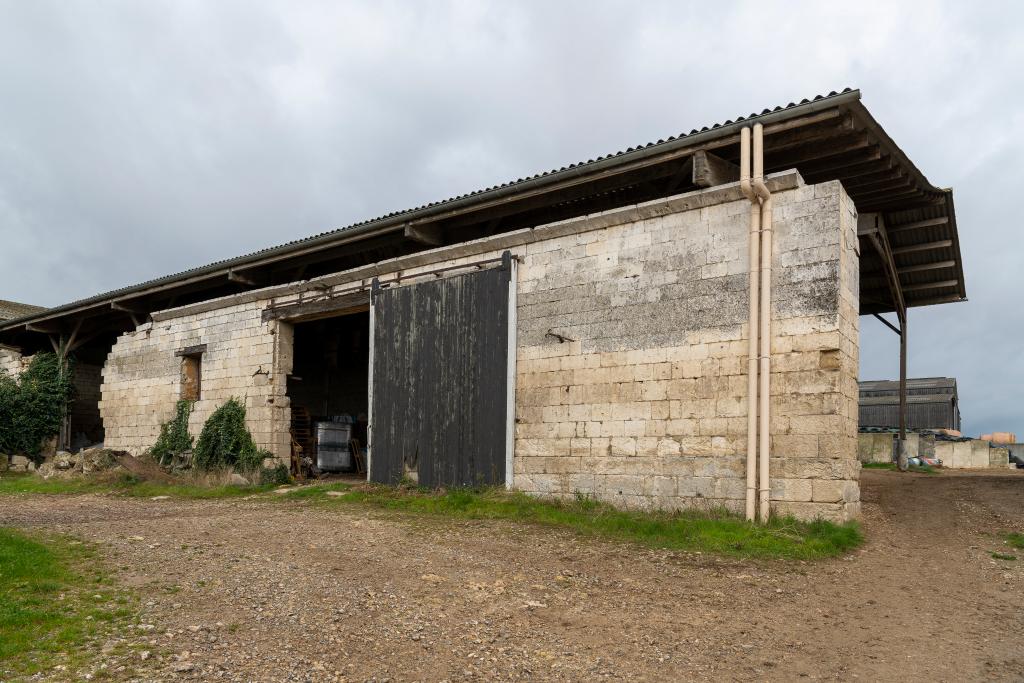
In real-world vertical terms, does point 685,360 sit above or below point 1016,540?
above

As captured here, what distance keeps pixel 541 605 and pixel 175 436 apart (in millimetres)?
11665

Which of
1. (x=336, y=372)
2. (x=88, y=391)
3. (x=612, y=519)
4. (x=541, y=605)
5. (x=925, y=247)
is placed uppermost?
(x=925, y=247)

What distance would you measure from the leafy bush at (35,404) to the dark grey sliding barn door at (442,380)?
12.4 m

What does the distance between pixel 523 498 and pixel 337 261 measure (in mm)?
7572

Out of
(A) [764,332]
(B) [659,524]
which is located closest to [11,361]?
(B) [659,524]

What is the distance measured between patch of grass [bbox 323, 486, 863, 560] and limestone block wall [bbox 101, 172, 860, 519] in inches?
8.9

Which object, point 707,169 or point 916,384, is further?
point 916,384

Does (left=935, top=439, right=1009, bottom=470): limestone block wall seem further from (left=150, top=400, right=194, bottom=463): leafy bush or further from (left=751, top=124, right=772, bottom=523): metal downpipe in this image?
(left=150, top=400, right=194, bottom=463): leafy bush

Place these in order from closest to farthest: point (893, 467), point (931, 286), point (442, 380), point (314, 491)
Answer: point (442, 380), point (314, 491), point (931, 286), point (893, 467)

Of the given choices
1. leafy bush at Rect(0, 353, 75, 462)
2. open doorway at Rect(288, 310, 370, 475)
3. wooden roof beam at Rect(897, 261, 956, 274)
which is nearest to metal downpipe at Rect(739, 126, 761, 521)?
wooden roof beam at Rect(897, 261, 956, 274)

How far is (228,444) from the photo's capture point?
13.7 m

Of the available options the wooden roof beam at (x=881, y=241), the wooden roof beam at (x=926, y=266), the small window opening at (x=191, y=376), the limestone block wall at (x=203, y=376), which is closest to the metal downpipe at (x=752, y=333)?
the wooden roof beam at (x=881, y=241)

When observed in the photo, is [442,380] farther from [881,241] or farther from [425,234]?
[881,241]

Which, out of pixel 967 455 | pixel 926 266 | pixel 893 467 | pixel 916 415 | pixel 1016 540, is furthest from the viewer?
pixel 916 415
